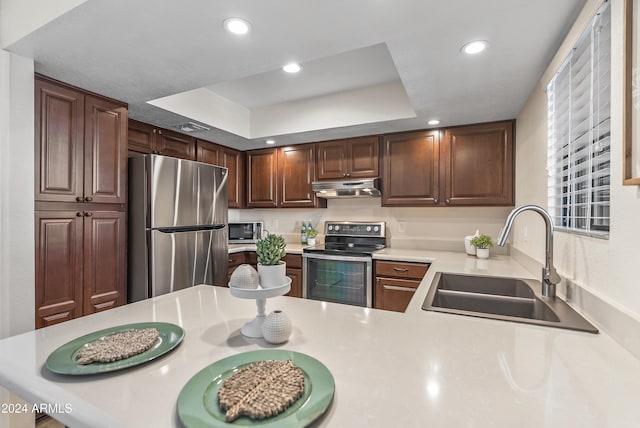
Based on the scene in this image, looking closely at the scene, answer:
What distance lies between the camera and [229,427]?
51 centimetres

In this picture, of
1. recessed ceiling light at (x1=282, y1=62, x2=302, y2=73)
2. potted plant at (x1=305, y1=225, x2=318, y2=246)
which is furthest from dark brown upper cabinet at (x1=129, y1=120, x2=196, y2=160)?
potted plant at (x1=305, y1=225, x2=318, y2=246)

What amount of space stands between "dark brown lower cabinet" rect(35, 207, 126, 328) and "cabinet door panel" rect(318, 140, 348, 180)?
193 cm

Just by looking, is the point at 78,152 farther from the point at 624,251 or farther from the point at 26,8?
the point at 624,251

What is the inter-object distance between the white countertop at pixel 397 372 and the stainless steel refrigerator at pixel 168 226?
126 centimetres

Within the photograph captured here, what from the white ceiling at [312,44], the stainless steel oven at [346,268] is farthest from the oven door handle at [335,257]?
the white ceiling at [312,44]

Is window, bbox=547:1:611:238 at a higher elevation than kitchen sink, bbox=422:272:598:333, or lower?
higher

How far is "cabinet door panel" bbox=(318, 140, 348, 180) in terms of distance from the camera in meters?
3.25

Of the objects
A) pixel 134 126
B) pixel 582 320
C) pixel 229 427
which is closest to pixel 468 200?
pixel 582 320

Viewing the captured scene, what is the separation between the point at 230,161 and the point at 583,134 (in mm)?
3212

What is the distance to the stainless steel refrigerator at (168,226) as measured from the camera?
89.0 inches

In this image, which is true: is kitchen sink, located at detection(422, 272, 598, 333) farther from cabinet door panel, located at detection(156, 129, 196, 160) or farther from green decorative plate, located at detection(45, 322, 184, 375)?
cabinet door panel, located at detection(156, 129, 196, 160)

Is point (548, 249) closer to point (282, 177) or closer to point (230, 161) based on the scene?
point (282, 177)

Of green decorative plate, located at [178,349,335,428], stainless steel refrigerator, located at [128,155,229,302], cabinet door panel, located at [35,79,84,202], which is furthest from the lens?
stainless steel refrigerator, located at [128,155,229,302]

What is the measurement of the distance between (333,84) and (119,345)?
250cm
